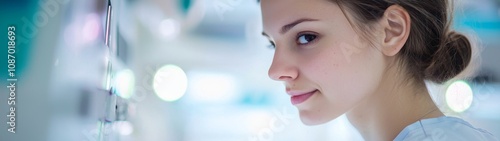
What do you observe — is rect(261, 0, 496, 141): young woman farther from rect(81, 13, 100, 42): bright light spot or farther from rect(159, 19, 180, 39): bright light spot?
rect(159, 19, 180, 39): bright light spot

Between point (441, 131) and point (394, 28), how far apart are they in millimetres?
163

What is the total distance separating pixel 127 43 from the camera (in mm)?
1250

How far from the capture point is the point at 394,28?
71 cm

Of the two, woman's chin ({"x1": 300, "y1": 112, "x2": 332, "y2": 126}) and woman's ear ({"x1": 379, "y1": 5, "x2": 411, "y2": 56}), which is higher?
woman's ear ({"x1": 379, "y1": 5, "x2": 411, "y2": 56})

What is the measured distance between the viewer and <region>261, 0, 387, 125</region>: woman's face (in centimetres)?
71

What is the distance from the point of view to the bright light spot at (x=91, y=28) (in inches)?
28.5

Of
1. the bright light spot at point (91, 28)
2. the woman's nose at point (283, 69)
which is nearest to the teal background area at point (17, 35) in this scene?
the bright light spot at point (91, 28)

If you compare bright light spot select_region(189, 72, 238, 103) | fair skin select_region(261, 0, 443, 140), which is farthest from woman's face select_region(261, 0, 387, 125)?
bright light spot select_region(189, 72, 238, 103)

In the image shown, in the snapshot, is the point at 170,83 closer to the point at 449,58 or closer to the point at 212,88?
the point at 212,88

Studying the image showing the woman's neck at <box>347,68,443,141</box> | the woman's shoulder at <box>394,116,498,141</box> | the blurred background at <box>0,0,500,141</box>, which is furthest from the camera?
the blurred background at <box>0,0,500,141</box>

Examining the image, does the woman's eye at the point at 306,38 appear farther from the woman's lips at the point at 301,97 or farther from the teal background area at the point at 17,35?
the teal background area at the point at 17,35

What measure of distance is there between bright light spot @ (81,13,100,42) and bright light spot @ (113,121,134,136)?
0.42m

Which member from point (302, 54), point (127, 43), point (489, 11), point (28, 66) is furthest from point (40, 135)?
point (489, 11)

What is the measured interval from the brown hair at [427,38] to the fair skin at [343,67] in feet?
0.05
